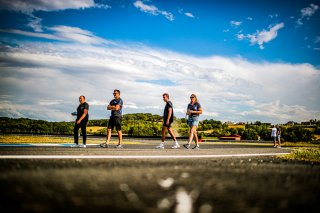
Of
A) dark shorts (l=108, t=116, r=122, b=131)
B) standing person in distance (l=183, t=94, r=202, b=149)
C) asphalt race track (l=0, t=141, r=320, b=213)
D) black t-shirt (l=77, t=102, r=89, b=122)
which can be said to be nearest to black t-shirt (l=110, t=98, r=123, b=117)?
dark shorts (l=108, t=116, r=122, b=131)

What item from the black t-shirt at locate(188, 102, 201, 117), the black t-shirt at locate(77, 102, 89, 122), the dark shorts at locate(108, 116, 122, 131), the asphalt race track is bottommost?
the asphalt race track

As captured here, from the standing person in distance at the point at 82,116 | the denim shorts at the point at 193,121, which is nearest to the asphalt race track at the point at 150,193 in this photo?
the standing person in distance at the point at 82,116

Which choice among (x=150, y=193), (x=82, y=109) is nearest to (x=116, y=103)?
(x=82, y=109)

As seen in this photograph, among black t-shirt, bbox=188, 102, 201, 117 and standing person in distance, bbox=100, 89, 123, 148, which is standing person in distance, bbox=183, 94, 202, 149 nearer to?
black t-shirt, bbox=188, 102, 201, 117

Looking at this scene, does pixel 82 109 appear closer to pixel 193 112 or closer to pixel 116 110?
pixel 116 110

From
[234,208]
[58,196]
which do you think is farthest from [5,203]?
[234,208]

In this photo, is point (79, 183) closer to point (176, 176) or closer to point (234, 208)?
point (176, 176)

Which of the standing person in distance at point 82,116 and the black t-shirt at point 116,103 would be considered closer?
the standing person in distance at point 82,116

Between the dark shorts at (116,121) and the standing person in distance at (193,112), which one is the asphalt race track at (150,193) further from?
the standing person in distance at (193,112)

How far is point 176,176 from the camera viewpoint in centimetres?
314

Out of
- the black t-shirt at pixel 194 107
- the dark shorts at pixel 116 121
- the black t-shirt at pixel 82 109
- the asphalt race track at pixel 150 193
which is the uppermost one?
the black t-shirt at pixel 194 107

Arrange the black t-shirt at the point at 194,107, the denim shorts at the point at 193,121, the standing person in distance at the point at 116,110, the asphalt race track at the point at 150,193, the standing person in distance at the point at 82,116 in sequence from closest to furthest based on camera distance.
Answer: the asphalt race track at the point at 150,193
the standing person in distance at the point at 82,116
the standing person in distance at the point at 116,110
the denim shorts at the point at 193,121
the black t-shirt at the point at 194,107

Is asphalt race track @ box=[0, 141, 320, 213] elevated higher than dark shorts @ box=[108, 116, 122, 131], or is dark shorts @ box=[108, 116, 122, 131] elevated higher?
dark shorts @ box=[108, 116, 122, 131]

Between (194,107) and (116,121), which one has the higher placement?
(194,107)
